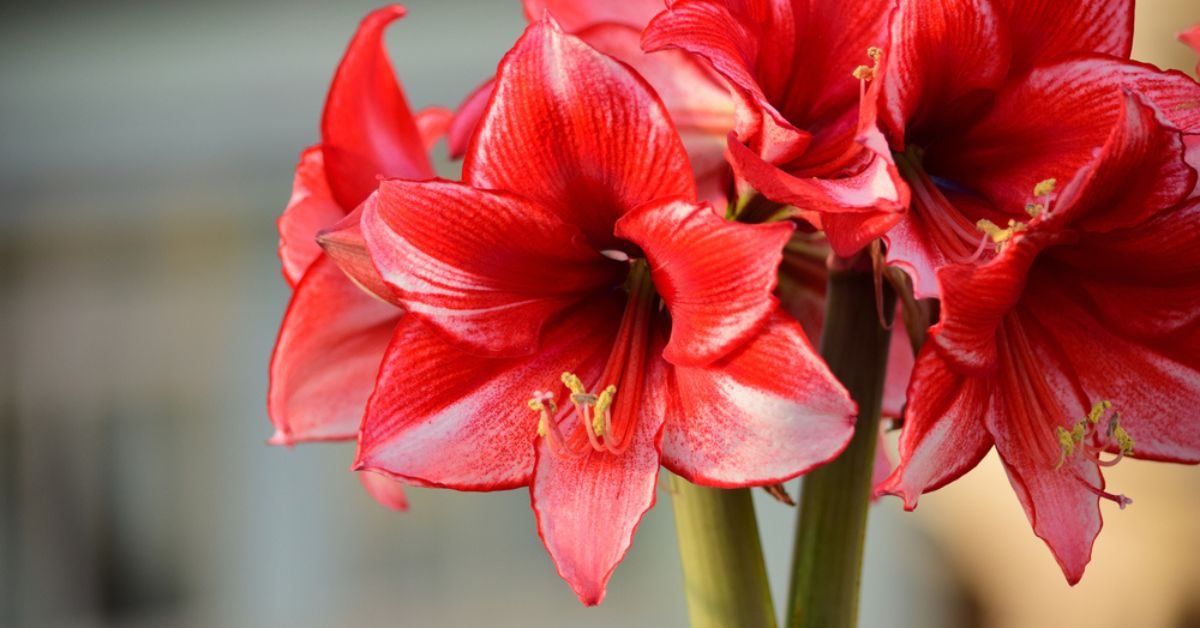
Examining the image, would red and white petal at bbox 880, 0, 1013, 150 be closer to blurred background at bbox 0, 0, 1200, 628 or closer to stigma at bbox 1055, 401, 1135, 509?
stigma at bbox 1055, 401, 1135, 509

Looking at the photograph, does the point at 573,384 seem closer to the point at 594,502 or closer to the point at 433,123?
the point at 594,502

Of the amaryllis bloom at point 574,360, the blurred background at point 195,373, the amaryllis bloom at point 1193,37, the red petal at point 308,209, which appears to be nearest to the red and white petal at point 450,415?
the amaryllis bloom at point 574,360

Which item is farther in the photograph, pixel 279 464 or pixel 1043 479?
pixel 279 464

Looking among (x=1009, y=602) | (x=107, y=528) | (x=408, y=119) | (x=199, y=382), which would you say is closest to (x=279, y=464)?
(x=199, y=382)

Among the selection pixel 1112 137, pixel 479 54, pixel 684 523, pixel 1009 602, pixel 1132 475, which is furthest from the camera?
pixel 479 54

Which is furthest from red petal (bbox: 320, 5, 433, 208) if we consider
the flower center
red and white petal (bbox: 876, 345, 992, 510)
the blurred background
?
the blurred background

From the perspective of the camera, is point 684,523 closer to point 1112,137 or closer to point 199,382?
point 1112,137

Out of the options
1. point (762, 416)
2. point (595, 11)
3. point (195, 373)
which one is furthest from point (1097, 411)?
point (195, 373)
